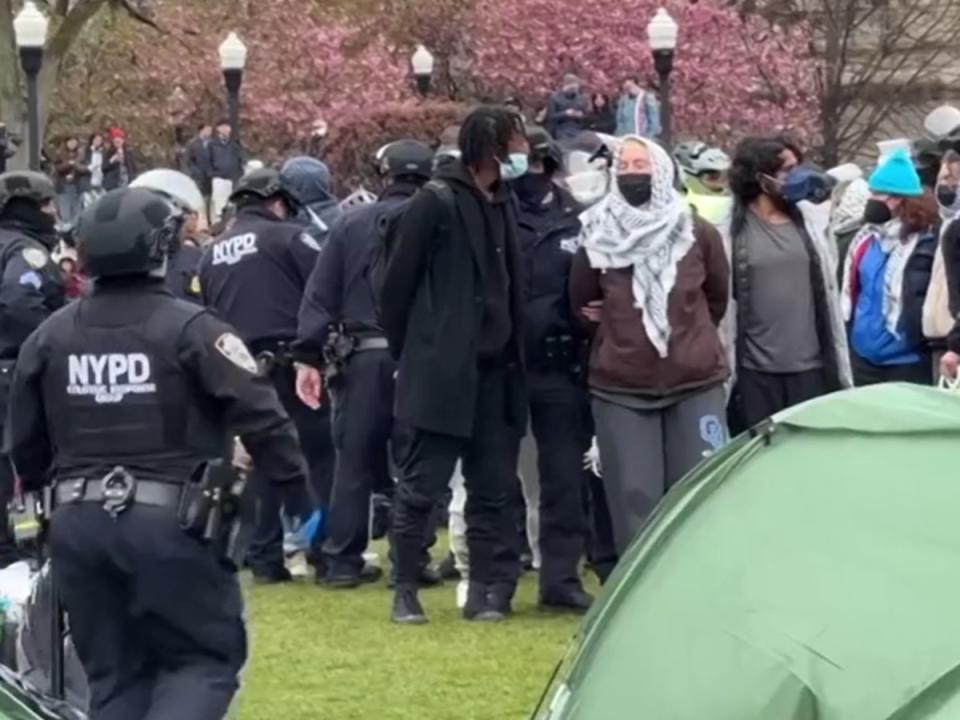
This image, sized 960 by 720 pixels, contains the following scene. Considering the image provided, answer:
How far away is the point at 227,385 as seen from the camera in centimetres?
680

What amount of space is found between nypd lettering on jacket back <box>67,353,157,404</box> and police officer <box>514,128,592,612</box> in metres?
3.40

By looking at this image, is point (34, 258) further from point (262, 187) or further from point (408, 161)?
point (408, 161)

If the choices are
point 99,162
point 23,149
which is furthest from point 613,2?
point 23,149

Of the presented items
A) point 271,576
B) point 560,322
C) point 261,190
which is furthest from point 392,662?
point 261,190

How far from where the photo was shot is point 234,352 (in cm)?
684

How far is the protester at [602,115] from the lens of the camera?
112ft

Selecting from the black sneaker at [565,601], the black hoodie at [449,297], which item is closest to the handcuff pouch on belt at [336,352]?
the black hoodie at [449,297]

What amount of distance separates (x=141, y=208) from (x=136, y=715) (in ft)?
4.78

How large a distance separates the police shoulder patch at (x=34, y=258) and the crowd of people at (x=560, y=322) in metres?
0.01

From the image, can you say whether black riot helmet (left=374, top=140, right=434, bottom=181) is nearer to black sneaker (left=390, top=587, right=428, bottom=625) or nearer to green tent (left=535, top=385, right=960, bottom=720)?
black sneaker (left=390, top=587, right=428, bottom=625)

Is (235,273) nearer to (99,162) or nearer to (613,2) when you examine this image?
(99,162)

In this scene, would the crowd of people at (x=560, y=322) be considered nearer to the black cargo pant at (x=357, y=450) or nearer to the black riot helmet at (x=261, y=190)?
the black cargo pant at (x=357, y=450)

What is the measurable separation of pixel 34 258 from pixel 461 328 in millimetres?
2411

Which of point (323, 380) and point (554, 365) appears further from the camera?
point (323, 380)
